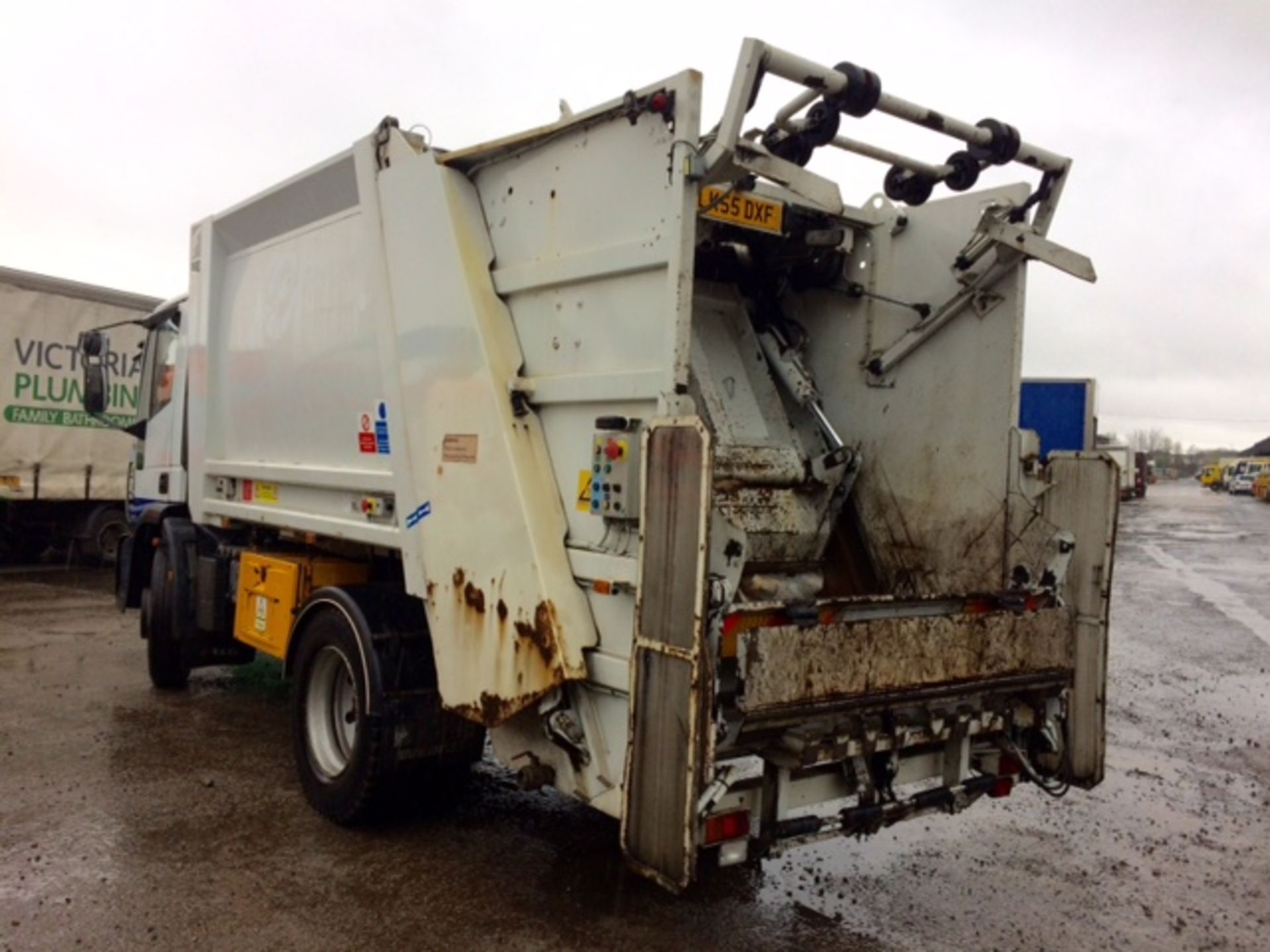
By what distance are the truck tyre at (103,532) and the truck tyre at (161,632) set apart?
289 inches

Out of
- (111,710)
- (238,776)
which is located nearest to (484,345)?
(238,776)

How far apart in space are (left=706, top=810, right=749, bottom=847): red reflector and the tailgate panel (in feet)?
1.22

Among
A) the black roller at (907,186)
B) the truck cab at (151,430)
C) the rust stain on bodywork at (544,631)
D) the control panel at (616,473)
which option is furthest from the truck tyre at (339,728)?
the black roller at (907,186)

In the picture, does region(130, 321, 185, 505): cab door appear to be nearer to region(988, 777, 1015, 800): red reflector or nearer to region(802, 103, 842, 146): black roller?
region(802, 103, 842, 146): black roller

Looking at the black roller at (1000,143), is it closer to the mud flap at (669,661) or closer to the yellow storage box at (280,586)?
the mud flap at (669,661)

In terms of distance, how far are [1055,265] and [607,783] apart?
2657 millimetres

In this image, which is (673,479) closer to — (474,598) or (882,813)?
(474,598)

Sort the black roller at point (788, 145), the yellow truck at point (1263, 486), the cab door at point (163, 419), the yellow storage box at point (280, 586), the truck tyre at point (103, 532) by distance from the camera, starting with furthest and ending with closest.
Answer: the yellow truck at point (1263, 486), the truck tyre at point (103, 532), the cab door at point (163, 419), the yellow storage box at point (280, 586), the black roller at point (788, 145)

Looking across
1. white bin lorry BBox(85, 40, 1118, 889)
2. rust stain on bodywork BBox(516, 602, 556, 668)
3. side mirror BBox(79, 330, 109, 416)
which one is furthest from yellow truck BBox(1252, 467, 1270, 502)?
rust stain on bodywork BBox(516, 602, 556, 668)

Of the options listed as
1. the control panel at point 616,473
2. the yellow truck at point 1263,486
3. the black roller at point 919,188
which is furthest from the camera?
the yellow truck at point 1263,486

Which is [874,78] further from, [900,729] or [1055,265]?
[900,729]

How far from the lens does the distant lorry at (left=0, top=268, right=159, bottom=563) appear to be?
12766 millimetres

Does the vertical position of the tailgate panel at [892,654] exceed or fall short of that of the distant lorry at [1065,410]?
it falls short

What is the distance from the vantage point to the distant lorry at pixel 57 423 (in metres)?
12.8
